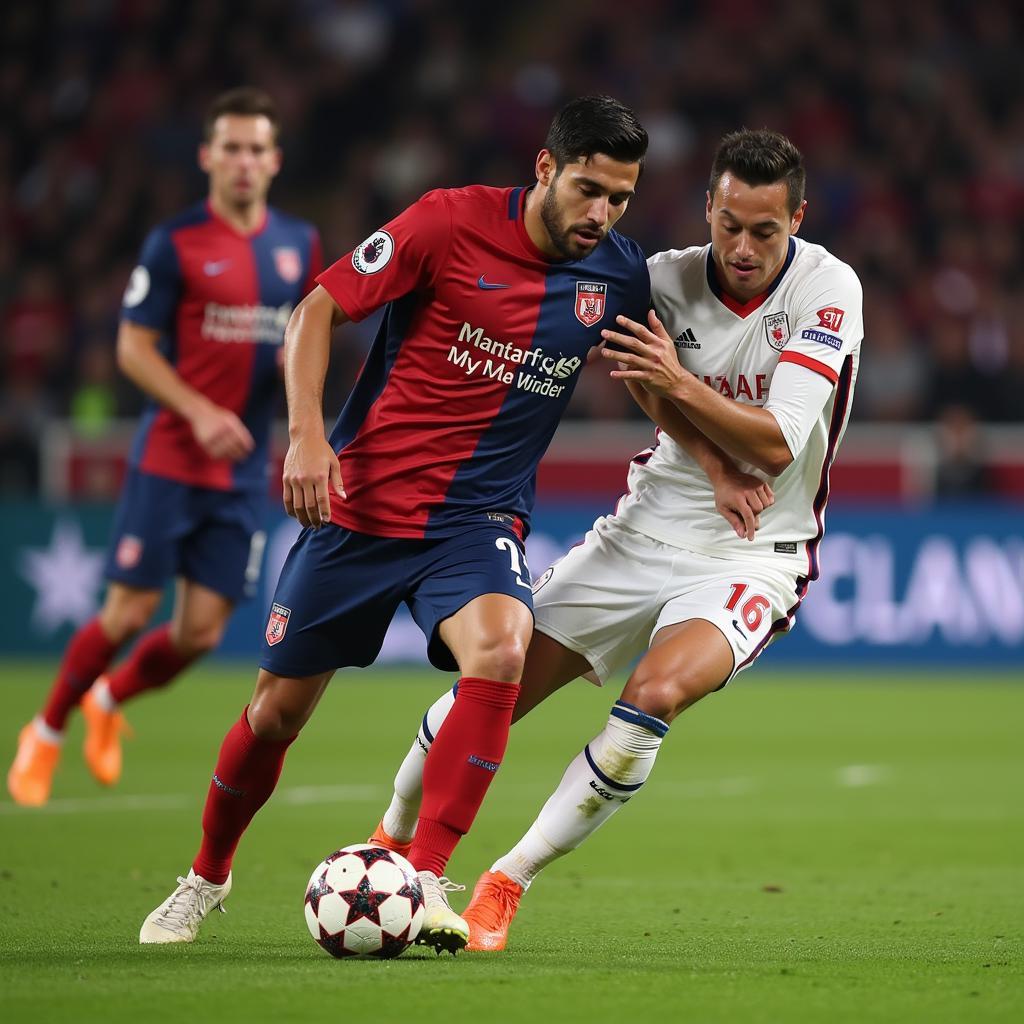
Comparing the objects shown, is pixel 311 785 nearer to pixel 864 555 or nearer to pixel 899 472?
pixel 864 555

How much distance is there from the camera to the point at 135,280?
26.3ft

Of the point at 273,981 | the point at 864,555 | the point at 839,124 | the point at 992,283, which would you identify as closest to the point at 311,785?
the point at 273,981

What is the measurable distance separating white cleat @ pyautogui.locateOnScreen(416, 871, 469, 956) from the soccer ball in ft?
0.06

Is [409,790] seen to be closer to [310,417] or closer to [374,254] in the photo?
[310,417]

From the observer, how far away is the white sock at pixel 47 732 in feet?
26.7

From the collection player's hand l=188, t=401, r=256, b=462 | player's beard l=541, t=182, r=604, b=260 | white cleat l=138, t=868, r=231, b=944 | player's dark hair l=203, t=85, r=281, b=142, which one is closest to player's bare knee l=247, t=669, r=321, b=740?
white cleat l=138, t=868, r=231, b=944

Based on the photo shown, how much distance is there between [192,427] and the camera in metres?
8.01

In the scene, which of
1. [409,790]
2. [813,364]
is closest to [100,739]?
[409,790]

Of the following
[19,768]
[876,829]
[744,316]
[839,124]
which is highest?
[839,124]

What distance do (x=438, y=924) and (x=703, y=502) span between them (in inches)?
67.9

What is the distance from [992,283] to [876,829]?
35.3 ft

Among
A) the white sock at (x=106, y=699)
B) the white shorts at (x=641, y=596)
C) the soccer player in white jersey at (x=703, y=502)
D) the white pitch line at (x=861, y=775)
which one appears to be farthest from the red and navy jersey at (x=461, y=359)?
the white pitch line at (x=861, y=775)

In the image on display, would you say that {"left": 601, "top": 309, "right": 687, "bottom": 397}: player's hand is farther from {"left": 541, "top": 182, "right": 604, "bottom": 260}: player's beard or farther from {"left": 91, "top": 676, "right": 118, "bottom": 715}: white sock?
{"left": 91, "top": 676, "right": 118, "bottom": 715}: white sock

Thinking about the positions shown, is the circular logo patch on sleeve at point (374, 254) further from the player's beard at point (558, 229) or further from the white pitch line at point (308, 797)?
the white pitch line at point (308, 797)
